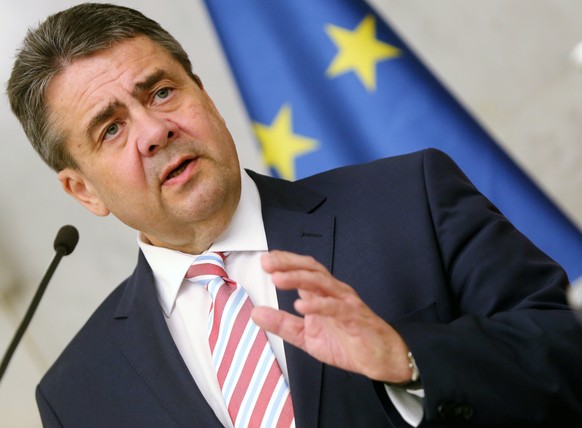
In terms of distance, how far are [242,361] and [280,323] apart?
37 cm

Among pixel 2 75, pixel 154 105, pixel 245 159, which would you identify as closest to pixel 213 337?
pixel 154 105

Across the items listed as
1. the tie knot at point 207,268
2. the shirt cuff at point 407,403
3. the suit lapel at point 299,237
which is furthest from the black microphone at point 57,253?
the shirt cuff at point 407,403

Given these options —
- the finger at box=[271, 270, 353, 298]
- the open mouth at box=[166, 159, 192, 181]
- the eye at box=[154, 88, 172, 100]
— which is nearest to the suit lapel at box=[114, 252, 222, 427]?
the open mouth at box=[166, 159, 192, 181]

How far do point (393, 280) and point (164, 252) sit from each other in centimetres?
50

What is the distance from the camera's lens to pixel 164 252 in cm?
189

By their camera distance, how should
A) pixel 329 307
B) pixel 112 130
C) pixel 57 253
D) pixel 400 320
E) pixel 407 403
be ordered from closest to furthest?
1. pixel 329 307
2. pixel 407 403
3. pixel 400 320
4. pixel 57 253
5. pixel 112 130

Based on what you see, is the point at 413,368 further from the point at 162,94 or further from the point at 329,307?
the point at 162,94

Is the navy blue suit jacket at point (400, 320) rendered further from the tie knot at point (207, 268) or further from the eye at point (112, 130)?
the eye at point (112, 130)

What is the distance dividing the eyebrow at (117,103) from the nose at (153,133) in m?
0.07

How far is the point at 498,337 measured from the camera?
140 cm

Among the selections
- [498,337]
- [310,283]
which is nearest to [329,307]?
[310,283]

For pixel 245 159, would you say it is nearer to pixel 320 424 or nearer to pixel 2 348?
pixel 2 348

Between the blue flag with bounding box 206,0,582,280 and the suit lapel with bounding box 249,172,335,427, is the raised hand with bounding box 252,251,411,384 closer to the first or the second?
the suit lapel with bounding box 249,172,335,427

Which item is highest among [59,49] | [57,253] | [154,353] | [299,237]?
[59,49]
